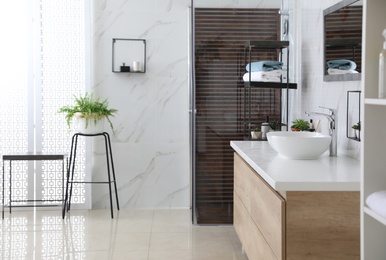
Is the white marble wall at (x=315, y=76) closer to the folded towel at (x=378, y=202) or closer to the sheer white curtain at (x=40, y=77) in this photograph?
the folded towel at (x=378, y=202)

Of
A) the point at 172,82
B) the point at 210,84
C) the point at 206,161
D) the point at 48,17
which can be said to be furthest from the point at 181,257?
the point at 48,17

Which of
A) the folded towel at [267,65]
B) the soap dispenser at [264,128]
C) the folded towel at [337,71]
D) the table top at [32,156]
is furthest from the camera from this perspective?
the table top at [32,156]

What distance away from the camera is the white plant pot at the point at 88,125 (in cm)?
544

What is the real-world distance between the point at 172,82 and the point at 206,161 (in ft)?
3.45

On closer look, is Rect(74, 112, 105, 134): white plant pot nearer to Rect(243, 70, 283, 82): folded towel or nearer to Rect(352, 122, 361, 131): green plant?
Rect(243, 70, 283, 82): folded towel

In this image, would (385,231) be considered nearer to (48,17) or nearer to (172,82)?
(172,82)

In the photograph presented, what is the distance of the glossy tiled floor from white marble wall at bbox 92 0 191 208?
31 centimetres

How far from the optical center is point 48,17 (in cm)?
568

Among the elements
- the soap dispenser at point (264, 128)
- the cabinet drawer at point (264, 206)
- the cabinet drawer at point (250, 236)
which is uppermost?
the soap dispenser at point (264, 128)

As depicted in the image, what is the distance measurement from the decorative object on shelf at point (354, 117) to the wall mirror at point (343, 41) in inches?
4.2

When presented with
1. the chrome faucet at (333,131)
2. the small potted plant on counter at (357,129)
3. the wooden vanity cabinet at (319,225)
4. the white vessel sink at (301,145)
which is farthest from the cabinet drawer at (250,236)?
the small potted plant on counter at (357,129)

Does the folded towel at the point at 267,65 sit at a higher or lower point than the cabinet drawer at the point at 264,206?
higher

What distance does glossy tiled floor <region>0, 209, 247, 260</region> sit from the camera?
4.28 metres

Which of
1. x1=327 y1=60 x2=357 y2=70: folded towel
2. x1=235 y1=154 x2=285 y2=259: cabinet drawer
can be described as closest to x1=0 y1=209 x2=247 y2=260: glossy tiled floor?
x1=235 y1=154 x2=285 y2=259: cabinet drawer
